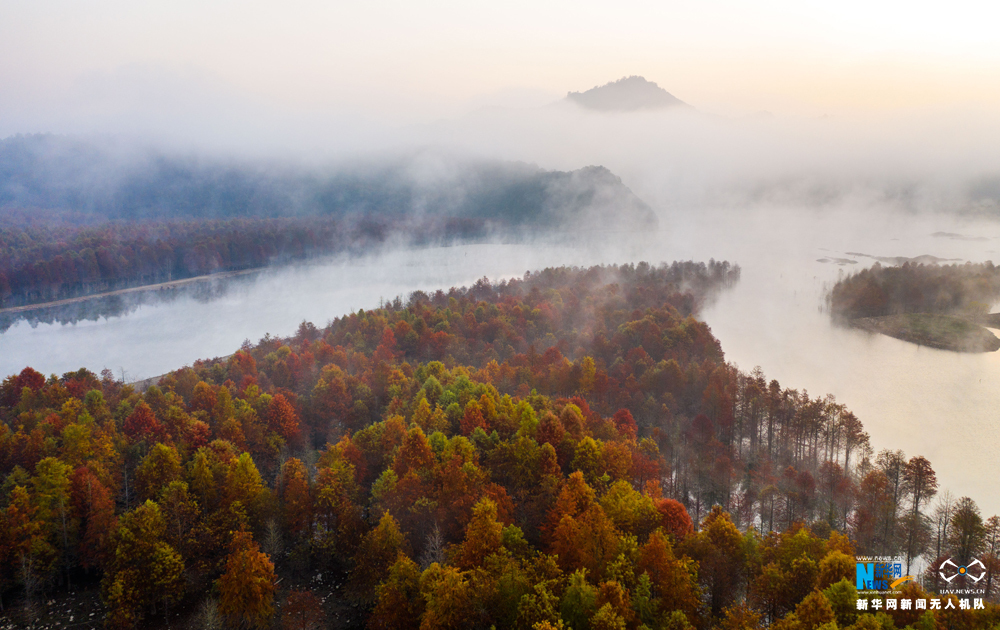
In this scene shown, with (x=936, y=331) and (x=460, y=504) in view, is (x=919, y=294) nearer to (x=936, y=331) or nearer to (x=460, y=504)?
(x=936, y=331)

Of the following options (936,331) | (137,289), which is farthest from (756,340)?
(137,289)

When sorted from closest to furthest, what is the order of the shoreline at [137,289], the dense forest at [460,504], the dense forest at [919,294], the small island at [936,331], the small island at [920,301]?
the dense forest at [460,504], the small island at [936,331], the small island at [920,301], the dense forest at [919,294], the shoreline at [137,289]

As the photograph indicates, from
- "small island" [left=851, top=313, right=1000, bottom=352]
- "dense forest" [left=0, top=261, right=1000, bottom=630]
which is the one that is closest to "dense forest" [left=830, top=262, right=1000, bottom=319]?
"small island" [left=851, top=313, right=1000, bottom=352]

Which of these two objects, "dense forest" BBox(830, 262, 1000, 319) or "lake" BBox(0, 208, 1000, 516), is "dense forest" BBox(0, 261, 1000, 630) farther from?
"dense forest" BBox(830, 262, 1000, 319)

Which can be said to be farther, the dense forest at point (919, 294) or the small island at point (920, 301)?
the dense forest at point (919, 294)

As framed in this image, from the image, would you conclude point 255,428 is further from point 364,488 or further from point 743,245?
point 743,245

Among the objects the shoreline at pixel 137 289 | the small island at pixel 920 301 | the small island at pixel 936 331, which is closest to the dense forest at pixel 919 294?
the small island at pixel 920 301

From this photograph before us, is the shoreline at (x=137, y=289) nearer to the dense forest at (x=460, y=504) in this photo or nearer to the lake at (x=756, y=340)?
the lake at (x=756, y=340)
